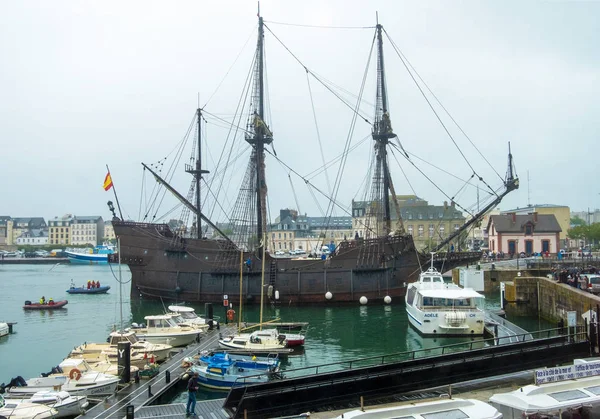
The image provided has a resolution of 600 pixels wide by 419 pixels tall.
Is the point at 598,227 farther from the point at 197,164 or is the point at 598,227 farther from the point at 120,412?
the point at 120,412

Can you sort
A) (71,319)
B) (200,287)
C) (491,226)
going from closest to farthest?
(71,319) → (200,287) → (491,226)

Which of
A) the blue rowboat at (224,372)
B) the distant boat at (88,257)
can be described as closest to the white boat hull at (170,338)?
the blue rowboat at (224,372)

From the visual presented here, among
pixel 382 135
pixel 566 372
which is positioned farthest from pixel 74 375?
pixel 382 135

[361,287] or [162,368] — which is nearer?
[162,368]

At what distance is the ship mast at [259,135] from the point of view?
5219cm

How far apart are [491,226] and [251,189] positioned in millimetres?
42505

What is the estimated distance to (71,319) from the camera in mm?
45938

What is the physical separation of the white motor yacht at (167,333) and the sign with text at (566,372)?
2168 centimetres

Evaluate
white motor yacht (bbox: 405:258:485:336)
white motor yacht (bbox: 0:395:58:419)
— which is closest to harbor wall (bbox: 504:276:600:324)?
white motor yacht (bbox: 405:258:485:336)

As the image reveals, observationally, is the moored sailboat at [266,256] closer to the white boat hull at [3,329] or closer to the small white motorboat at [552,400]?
the white boat hull at [3,329]

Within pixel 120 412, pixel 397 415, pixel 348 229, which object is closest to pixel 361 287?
pixel 120 412

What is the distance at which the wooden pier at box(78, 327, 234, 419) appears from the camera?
17.8 m

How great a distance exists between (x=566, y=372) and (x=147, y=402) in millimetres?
13444

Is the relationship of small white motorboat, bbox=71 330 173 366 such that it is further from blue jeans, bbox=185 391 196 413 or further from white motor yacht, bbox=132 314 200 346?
blue jeans, bbox=185 391 196 413
